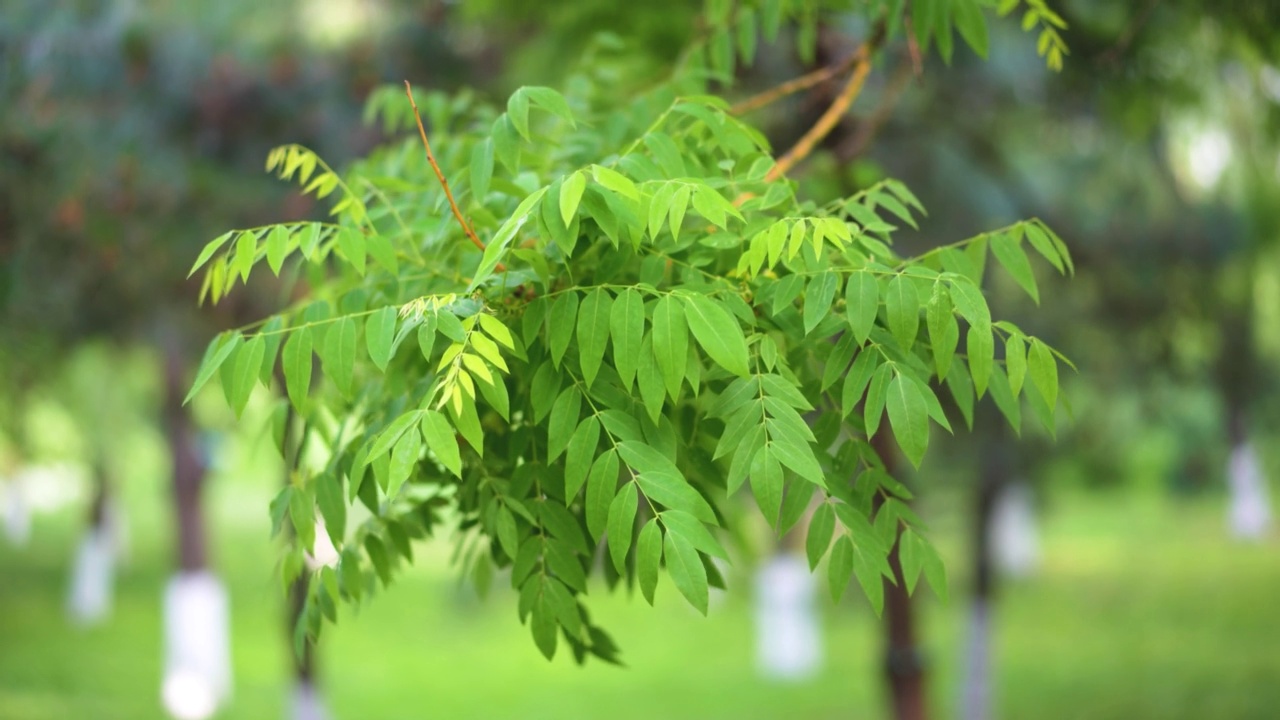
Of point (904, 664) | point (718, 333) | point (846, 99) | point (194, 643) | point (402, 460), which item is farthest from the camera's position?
point (194, 643)

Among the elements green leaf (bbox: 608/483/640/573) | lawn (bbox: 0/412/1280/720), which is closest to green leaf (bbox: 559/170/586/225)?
green leaf (bbox: 608/483/640/573)

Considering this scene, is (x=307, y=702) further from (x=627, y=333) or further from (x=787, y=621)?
(x=627, y=333)

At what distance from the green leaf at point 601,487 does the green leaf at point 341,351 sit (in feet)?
1.24

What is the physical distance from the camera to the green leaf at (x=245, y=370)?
151cm

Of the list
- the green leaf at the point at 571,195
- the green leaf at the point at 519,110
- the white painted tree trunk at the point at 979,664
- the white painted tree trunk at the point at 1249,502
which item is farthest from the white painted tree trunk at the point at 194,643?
the white painted tree trunk at the point at 1249,502

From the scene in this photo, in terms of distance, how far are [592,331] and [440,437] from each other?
0.85 ft

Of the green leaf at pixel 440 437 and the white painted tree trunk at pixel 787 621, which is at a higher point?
the white painted tree trunk at pixel 787 621

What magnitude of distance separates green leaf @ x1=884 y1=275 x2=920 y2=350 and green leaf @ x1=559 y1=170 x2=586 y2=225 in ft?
1.48

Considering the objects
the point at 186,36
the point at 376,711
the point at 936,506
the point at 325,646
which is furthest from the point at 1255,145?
the point at 325,646

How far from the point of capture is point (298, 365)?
5.11ft

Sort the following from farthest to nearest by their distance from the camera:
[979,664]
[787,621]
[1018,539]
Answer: [1018,539] → [787,621] → [979,664]

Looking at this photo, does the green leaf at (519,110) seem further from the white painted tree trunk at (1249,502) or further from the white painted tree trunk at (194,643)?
the white painted tree trunk at (1249,502)

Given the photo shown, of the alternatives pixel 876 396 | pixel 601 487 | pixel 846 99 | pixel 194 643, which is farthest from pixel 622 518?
pixel 194 643

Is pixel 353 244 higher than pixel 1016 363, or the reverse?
pixel 353 244
